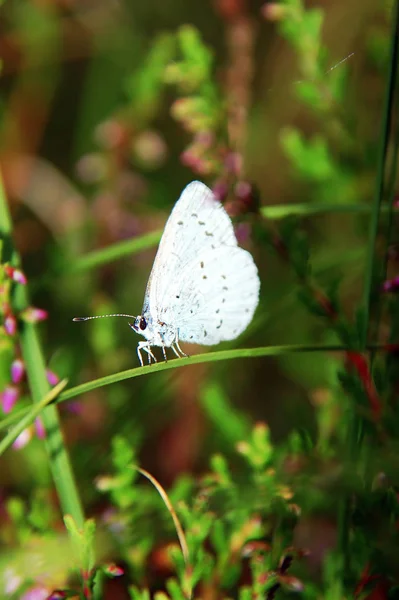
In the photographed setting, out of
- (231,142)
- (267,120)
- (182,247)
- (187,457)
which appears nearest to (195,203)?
(182,247)

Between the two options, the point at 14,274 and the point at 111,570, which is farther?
the point at 14,274

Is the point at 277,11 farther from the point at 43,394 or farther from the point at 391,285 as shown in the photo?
the point at 43,394

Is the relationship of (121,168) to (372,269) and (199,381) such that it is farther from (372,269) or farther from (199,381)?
(372,269)

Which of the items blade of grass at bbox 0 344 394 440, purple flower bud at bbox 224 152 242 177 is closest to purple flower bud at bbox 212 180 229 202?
purple flower bud at bbox 224 152 242 177

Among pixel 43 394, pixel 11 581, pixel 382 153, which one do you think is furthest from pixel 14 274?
pixel 382 153

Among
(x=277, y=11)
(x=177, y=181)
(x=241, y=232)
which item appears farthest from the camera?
(x=177, y=181)

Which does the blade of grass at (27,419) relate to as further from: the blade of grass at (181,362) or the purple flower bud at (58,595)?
the purple flower bud at (58,595)
